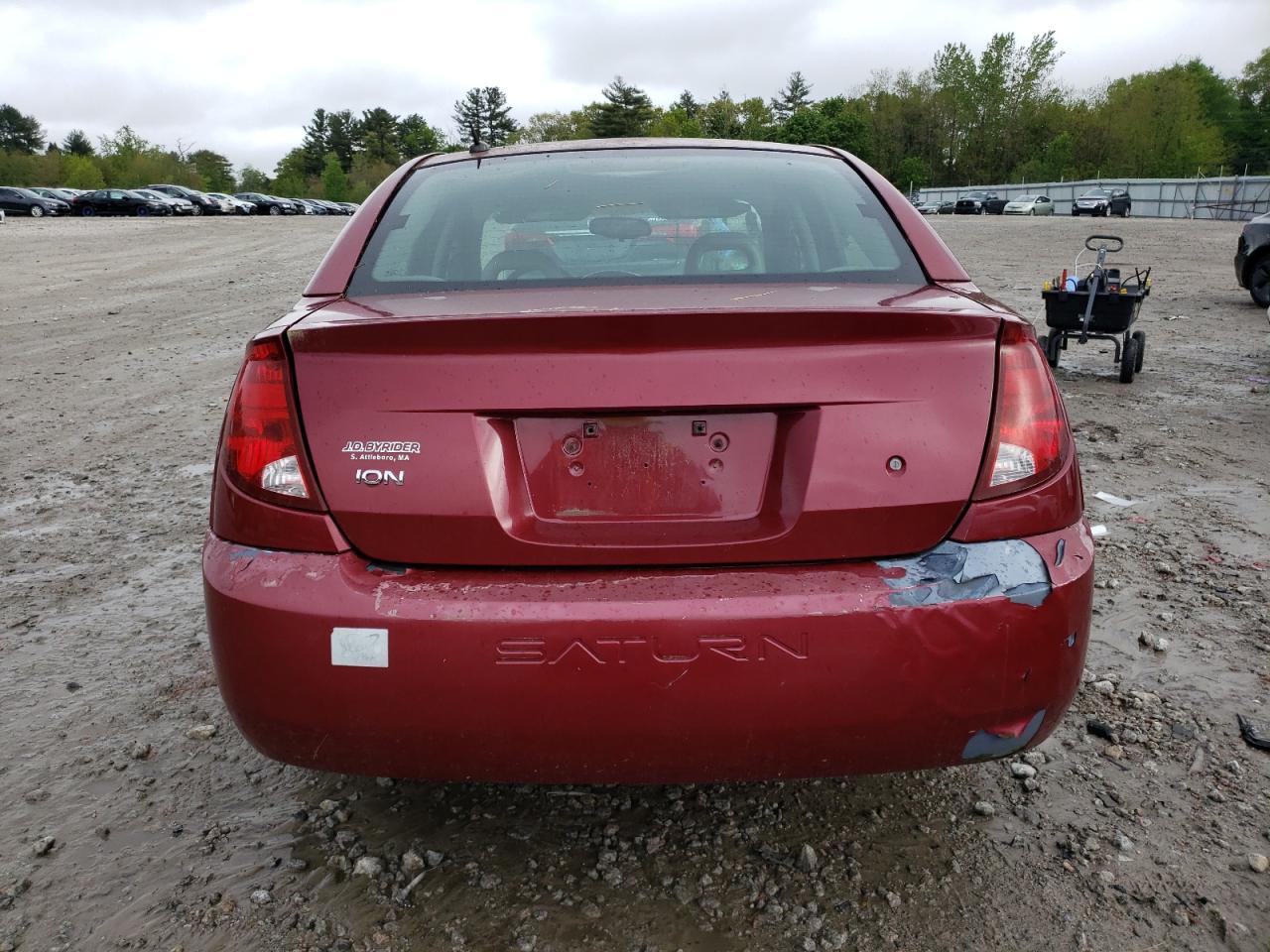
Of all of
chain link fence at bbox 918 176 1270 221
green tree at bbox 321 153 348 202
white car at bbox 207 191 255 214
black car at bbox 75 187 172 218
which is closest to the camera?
chain link fence at bbox 918 176 1270 221

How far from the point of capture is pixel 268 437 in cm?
196

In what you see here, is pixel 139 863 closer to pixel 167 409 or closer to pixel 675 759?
pixel 675 759

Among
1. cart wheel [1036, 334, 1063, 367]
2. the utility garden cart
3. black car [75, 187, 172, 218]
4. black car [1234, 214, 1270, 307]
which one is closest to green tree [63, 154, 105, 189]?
black car [75, 187, 172, 218]

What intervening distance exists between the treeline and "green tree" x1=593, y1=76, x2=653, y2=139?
0.55 ft

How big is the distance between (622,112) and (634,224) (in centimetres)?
12725

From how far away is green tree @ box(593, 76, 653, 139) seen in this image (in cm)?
12144

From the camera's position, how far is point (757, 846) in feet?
7.62

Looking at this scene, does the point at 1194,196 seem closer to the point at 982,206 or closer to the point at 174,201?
the point at 982,206

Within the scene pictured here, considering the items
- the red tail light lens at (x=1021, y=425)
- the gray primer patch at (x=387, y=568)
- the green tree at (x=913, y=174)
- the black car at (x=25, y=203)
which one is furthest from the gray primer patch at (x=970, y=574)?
the green tree at (x=913, y=174)

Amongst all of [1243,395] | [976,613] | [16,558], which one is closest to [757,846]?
[976,613]

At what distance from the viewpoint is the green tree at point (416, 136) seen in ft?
426

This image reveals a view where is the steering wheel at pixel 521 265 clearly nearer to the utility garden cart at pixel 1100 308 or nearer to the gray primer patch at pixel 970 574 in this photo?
the gray primer patch at pixel 970 574

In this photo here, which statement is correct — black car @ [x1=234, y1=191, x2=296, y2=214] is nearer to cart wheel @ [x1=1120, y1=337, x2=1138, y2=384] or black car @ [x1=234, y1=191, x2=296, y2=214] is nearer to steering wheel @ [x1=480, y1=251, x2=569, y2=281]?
cart wheel @ [x1=1120, y1=337, x2=1138, y2=384]

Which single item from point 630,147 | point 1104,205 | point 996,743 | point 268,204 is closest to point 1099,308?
point 630,147
